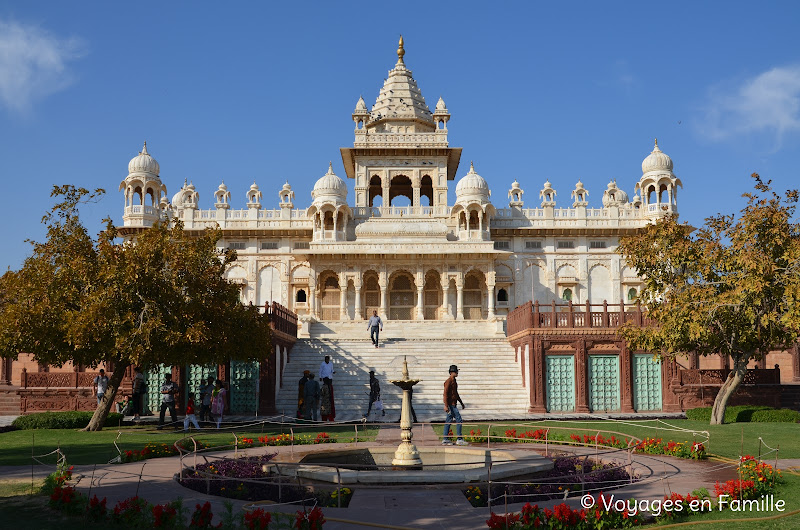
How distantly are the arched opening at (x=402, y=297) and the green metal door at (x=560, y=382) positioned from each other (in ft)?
61.8

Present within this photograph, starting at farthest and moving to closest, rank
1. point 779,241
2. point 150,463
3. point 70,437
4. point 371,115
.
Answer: point 371,115
point 779,241
point 70,437
point 150,463

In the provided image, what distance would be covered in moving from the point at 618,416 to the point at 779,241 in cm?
699

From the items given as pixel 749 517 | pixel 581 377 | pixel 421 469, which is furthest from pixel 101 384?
pixel 749 517

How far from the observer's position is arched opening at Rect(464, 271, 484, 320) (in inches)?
1759

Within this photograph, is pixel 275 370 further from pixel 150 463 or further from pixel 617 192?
pixel 617 192

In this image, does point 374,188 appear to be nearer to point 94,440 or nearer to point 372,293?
point 372,293

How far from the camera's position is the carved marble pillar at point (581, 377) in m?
25.8

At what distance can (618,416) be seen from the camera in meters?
23.9

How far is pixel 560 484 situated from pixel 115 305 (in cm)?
1301

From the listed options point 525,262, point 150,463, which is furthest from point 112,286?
point 525,262

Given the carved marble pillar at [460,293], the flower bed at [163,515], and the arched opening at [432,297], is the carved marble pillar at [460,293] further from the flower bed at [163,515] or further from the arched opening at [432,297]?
the flower bed at [163,515]

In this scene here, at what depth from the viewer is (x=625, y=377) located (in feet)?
84.9

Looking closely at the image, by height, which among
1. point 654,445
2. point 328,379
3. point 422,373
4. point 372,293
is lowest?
point 654,445

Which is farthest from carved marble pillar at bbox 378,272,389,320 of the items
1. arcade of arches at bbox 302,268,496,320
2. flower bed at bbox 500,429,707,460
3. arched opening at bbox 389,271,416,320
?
flower bed at bbox 500,429,707,460
